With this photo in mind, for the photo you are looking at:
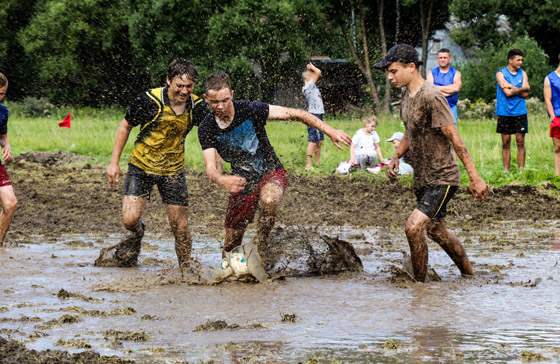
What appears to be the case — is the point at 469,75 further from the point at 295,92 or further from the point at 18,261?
the point at 18,261

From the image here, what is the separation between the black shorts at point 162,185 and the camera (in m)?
7.55

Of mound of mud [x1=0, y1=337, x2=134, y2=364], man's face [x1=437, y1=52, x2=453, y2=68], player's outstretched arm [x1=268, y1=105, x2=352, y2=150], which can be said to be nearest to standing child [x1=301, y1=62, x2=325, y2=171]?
man's face [x1=437, y1=52, x2=453, y2=68]

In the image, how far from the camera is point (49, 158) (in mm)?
17547

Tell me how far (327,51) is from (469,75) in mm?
10167

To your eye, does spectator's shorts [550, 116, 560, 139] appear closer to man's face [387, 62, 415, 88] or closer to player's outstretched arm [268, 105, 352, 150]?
man's face [387, 62, 415, 88]

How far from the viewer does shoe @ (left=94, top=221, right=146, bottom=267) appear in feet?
26.6

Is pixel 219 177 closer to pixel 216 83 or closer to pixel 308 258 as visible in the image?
pixel 216 83

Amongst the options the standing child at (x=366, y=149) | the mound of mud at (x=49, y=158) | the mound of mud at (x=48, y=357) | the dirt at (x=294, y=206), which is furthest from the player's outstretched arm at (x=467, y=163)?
the mound of mud at (x=49, y=158)

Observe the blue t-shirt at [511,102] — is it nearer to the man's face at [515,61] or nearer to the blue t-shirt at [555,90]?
the man's face at [515,61]

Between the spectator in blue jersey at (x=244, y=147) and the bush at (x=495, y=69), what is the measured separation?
84.8 ft

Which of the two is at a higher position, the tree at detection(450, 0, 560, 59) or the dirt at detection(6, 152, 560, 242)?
the tree at detection(450, 0, 560, 59)

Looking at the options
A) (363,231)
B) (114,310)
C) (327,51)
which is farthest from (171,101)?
(327,51)

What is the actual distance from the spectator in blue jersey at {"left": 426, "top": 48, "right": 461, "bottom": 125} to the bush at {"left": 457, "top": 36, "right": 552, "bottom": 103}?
19.0m

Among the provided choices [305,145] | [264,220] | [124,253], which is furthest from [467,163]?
[305,145]
